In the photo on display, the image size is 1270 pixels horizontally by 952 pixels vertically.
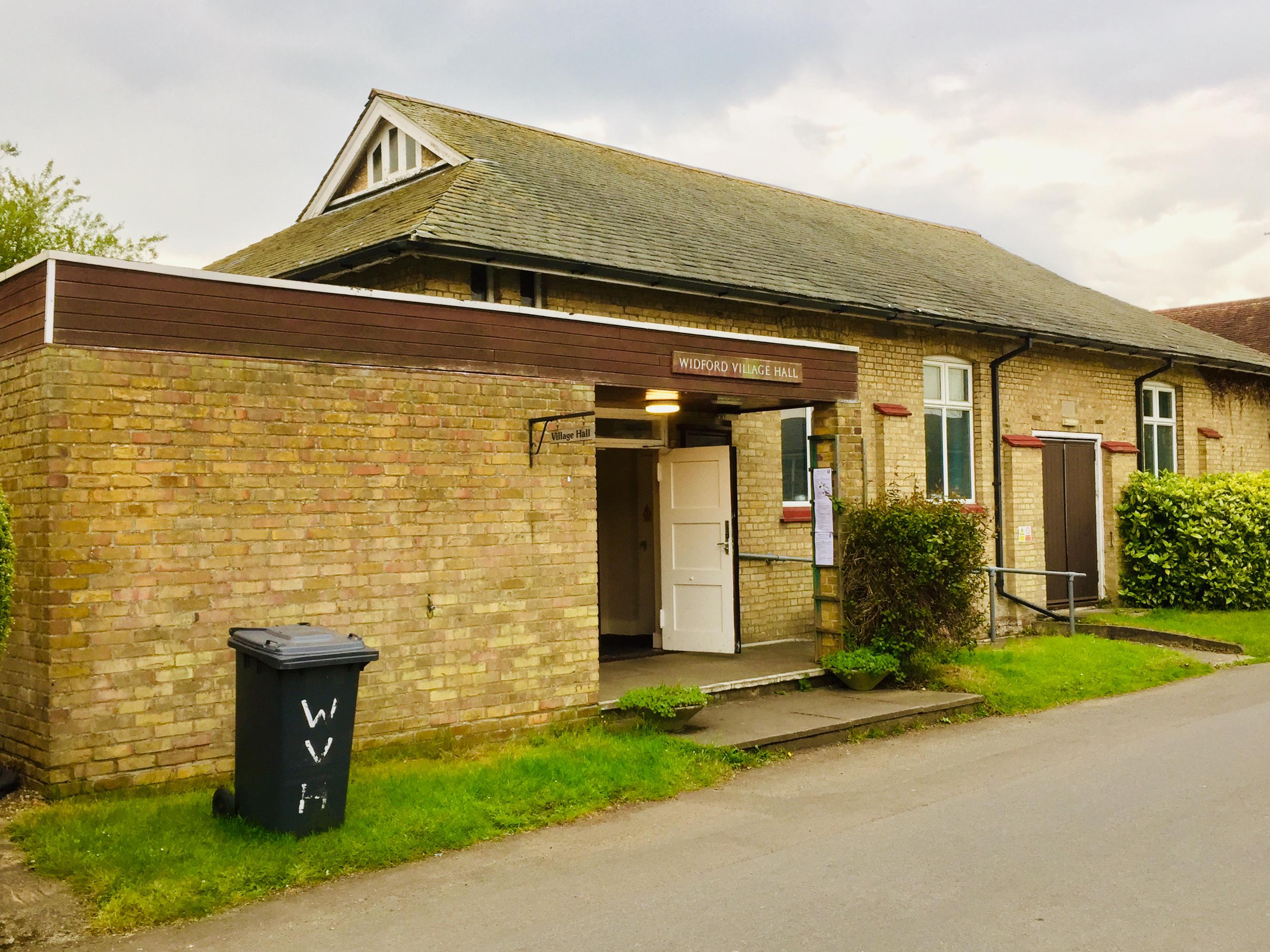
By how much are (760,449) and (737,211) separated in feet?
16.1

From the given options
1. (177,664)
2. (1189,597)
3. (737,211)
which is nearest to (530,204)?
(737,211)

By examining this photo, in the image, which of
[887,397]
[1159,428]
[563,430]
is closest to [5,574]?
[563,430]

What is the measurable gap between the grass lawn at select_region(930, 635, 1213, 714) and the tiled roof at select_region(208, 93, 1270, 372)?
446 cm

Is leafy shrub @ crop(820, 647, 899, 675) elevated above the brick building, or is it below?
below

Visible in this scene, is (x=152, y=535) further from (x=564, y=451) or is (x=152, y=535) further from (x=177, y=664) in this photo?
(x=564, y=451)

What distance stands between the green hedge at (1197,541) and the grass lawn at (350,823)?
11984 millimetres

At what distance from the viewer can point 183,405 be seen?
7031 mm

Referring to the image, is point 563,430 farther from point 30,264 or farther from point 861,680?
point 861,680

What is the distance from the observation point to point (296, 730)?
5996mm

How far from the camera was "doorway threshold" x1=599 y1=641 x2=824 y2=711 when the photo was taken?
400 inches

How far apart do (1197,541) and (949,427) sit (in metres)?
4.72

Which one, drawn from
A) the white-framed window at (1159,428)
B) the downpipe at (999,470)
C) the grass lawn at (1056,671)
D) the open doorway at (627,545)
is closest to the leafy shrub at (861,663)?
the grass lawn at (1056,671)

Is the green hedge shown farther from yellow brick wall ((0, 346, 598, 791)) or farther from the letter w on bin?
the letter w on bin

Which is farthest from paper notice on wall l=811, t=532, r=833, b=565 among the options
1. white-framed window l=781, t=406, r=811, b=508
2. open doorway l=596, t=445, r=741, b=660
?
white-framed window l=781, t=406, r=811, b=508
